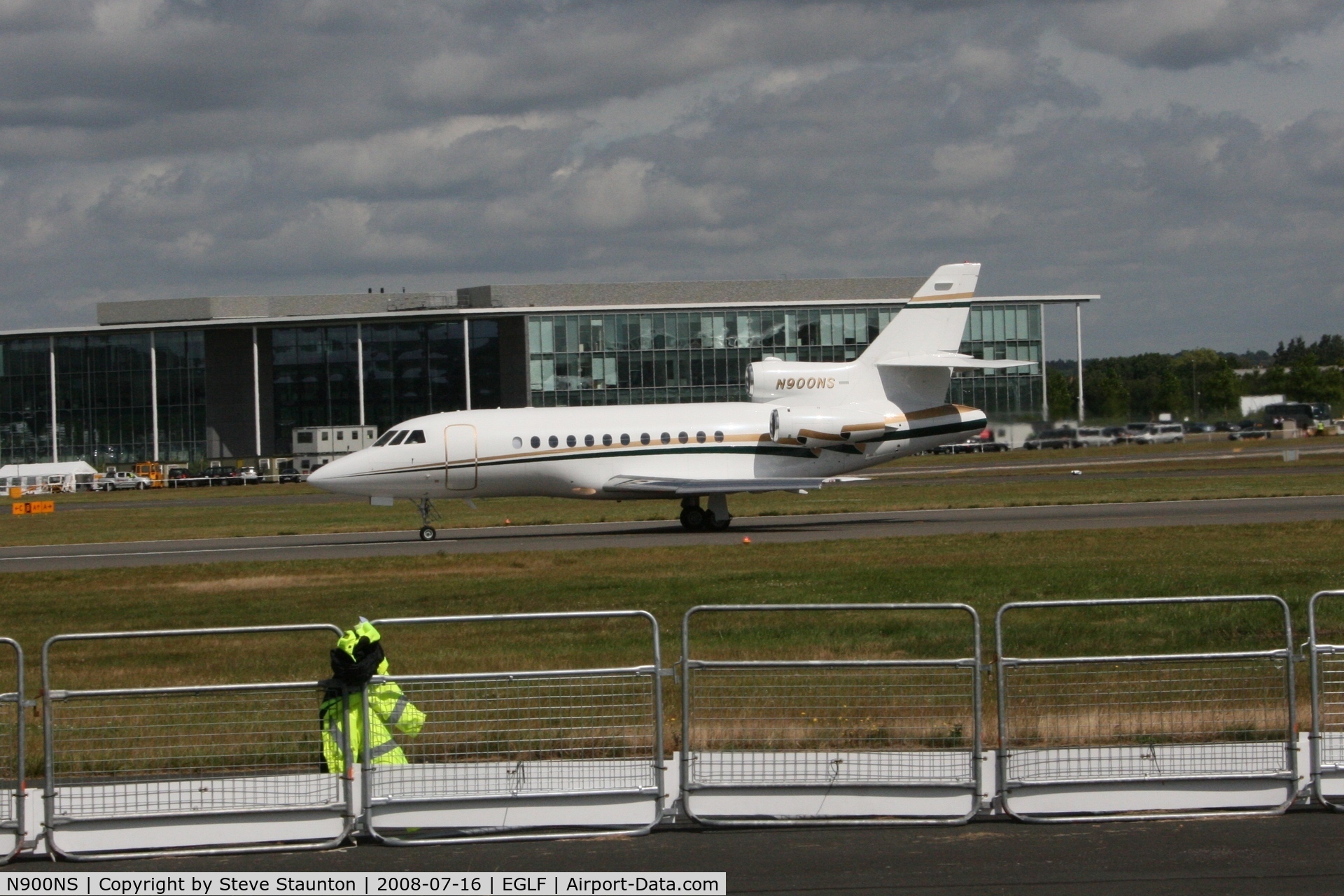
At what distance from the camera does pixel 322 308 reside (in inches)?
4077

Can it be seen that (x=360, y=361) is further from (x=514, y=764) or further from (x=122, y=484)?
(x=514, y=764)

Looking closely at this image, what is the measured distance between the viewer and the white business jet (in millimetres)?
33531

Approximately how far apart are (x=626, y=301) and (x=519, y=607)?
73227 mm

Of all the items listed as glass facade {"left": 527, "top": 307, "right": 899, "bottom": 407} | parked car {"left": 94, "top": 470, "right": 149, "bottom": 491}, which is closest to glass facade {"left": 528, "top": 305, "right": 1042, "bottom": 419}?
glass facade {"left": 527, "top": 307, "right": 899, "bottom": 407}

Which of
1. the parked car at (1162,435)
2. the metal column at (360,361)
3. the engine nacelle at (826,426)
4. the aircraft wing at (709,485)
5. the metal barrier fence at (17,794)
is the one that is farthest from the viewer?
A: the parked car at (1162,435)

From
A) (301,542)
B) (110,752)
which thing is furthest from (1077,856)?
(301,542)

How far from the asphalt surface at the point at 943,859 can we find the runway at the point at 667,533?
67.8 feet

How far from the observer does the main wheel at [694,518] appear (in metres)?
34.2

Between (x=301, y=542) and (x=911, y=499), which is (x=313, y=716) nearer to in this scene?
(x=301, y=542)

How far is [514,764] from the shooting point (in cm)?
948

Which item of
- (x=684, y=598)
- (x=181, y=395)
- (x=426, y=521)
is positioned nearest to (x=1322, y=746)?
(x=684, y=598)

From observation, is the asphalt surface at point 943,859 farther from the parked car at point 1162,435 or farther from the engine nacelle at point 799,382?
the parked car at point 1162,435
